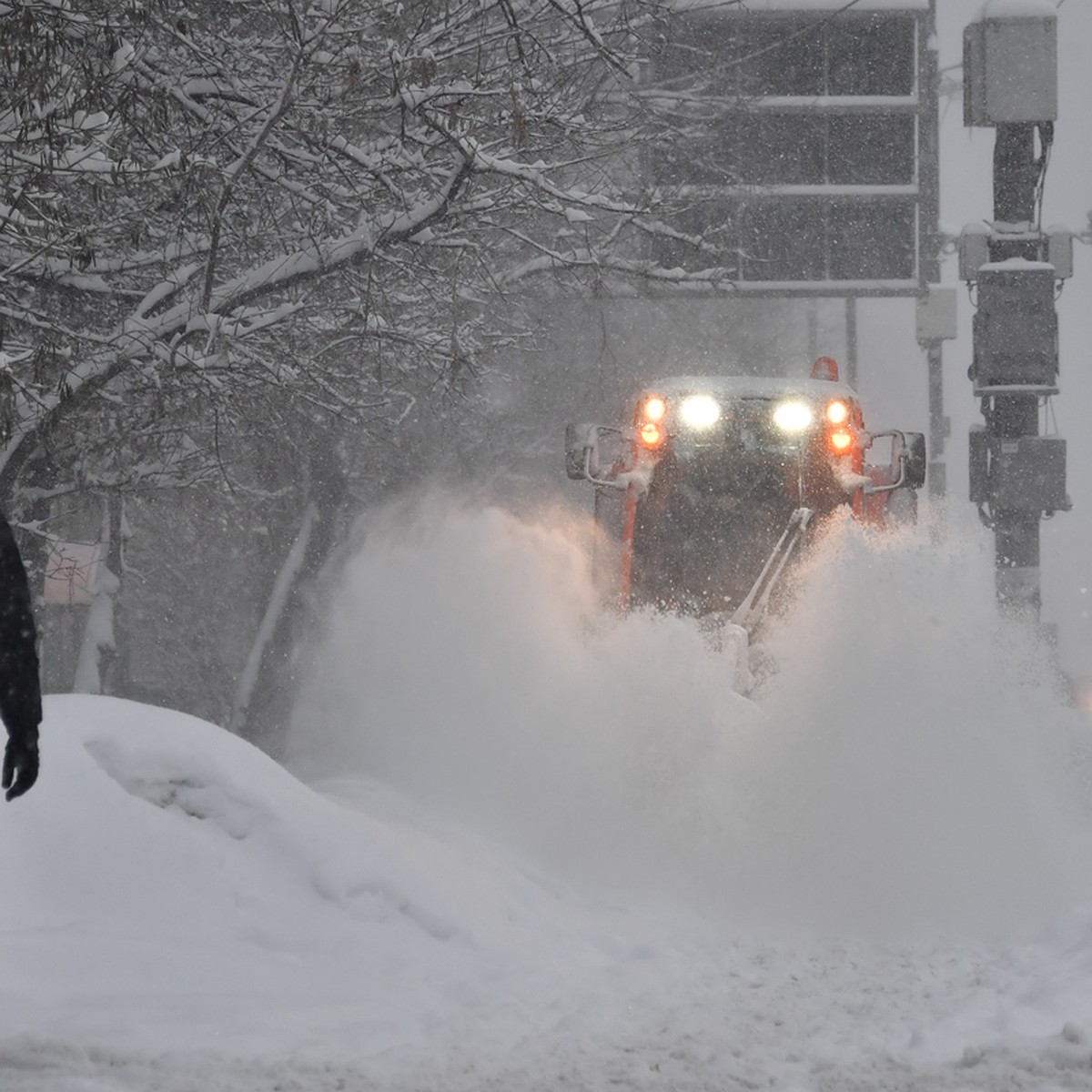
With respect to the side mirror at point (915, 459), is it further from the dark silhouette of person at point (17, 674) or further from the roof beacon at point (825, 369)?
the dark silhouette of person at point (17, 674)

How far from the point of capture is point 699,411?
36.8 ft

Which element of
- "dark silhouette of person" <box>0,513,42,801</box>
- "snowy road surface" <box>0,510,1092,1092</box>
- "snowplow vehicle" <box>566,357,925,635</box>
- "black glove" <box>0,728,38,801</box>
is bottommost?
"snowy road surface" <box>0,510,1092,1092</box>

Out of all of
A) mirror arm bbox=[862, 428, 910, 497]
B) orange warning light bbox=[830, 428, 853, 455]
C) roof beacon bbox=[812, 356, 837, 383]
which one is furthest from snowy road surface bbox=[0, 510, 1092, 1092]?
roof beacon bbox=[812, 356, 837, 383]

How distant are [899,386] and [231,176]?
3223 centimetres

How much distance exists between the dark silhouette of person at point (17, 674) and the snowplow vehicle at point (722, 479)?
299 inches

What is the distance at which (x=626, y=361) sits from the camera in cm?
2267

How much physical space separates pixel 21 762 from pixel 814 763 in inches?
207

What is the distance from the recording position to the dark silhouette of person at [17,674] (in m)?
3.25

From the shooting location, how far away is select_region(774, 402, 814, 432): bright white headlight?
11.2 meters

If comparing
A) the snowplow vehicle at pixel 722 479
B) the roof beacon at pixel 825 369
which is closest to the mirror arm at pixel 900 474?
the snowplow vehicle at pixel 722 479

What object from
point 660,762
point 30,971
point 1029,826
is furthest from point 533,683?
point 30,971

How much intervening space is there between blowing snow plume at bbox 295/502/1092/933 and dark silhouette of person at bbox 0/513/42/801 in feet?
14.5

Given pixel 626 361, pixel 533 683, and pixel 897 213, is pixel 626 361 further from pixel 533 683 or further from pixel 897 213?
pixel 533 683

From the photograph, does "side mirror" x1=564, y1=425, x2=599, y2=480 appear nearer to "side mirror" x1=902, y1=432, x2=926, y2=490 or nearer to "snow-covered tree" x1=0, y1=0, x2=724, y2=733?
"snow-covered tree" x1=0, y1=0, x2=724, y2=733
